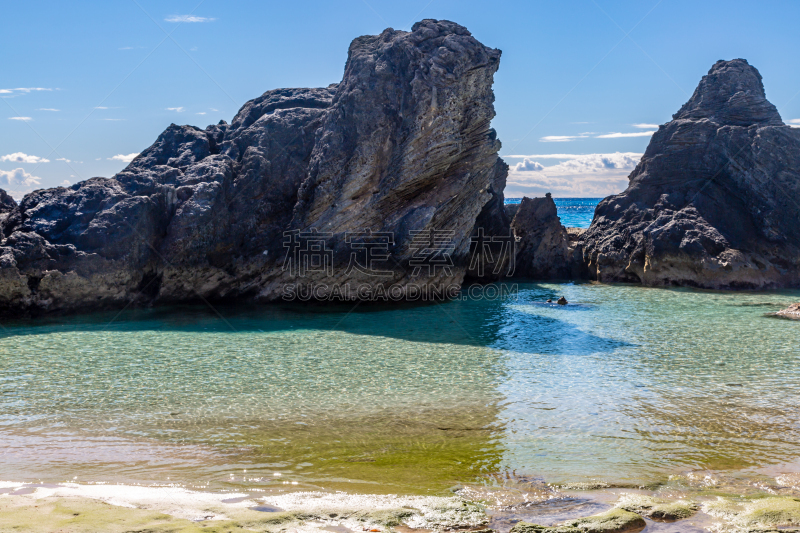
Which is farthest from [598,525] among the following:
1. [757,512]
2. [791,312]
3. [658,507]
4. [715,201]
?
[715,201]

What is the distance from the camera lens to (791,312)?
19.4 meters

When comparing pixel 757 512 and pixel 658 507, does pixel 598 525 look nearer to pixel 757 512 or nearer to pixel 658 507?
pixel 658 507

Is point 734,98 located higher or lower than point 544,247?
higher

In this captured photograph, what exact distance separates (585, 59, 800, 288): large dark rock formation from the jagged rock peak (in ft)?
0.16

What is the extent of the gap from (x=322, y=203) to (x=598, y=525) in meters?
17.7

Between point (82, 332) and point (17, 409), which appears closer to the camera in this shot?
point (17, 409)

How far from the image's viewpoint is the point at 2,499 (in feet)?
19.7

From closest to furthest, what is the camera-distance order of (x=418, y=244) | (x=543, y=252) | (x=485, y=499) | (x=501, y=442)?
(x=485, y=499)
(x=501, y=442)
(x=418, y=244)
(x=543, y=252)

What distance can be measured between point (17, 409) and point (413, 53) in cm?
1750

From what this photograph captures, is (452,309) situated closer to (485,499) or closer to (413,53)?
(413,53)

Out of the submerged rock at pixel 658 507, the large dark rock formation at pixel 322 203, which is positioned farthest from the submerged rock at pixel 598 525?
the large dark rock formation at pixel 322 203

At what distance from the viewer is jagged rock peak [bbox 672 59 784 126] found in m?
28.8

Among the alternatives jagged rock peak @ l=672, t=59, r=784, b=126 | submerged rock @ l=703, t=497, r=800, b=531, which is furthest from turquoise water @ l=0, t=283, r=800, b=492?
jagged rock peak @ l=672, t=59, r=784, b=126

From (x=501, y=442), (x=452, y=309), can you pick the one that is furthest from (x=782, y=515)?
(x=452, y=309)
